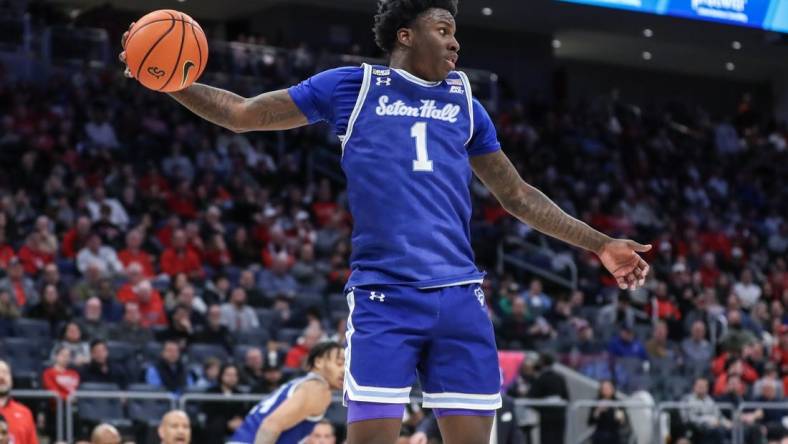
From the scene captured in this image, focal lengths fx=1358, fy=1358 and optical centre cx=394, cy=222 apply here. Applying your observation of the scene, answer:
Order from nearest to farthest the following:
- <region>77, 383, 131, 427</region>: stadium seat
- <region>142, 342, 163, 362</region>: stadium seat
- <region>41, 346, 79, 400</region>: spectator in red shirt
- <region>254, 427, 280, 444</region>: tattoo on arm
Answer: <region>254, 427, 280, 444</region>: tattoo on arm
<region>77, 383, 131, 427</region>: stadium seat
<region>41, 346, 79, 400</region>: spectator in red shirt
<region>142, 342, 163, 362</region>: stadium seat

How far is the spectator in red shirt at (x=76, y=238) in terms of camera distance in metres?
15.5

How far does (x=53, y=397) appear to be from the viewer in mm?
11695

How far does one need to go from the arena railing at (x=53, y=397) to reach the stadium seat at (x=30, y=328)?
1841 mm

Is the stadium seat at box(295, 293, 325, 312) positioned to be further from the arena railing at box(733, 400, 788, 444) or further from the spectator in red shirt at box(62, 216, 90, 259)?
the arena railing at box(733, 400, 788, 444)

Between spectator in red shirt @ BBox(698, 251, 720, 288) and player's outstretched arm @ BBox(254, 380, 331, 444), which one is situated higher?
player's outstretched arm @ BBox(254, 380, 331, 444)

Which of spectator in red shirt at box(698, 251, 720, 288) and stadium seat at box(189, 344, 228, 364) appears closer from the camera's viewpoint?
stadium seat at box(189, 344, 228, 364)

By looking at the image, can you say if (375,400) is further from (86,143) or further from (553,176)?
(553,176)

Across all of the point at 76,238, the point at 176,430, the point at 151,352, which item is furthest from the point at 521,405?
the point at 76,238

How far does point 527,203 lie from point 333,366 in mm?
3135

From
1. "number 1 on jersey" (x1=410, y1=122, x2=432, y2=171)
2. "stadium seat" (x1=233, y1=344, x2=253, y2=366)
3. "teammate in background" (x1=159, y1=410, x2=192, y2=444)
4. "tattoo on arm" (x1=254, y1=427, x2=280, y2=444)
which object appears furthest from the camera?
"stadium seat" (x1=233, y1=344, x2=253, y2=366)

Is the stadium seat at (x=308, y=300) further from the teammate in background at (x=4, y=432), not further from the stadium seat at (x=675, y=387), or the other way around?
the teammate in background at (x=4, y=432)

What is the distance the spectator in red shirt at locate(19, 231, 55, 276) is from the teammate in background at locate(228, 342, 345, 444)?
784 cm

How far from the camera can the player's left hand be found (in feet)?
15.2

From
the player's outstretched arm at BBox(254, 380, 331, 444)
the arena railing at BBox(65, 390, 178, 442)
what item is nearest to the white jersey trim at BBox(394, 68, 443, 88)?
the player's outstretched arm at BBox(254, 380, 331, 444)
